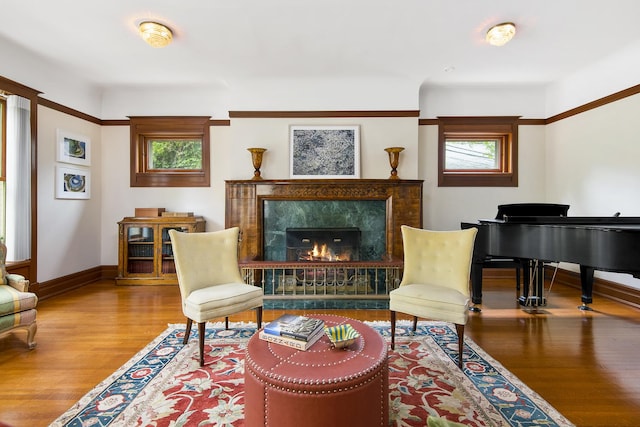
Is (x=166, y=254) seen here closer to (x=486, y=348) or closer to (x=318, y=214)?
(x=318, y=214)

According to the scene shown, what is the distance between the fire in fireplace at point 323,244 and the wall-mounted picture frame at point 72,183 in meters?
3.17

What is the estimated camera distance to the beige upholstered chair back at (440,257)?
2703 millimetres

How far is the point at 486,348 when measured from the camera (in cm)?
268

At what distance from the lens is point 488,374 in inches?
88.7

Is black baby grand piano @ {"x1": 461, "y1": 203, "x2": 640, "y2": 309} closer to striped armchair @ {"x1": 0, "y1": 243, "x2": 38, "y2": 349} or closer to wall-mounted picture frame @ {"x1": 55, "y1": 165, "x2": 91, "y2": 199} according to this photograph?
striped armchair @ {"x1": 0, "y1": 243, "x2": 38, "y2": 349}

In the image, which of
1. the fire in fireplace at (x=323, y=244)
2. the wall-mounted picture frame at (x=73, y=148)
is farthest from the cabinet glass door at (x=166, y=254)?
the fire in fireplace at (x=323, y=244)

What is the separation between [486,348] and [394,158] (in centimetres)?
272

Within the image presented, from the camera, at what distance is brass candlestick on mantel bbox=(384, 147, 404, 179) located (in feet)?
14.7

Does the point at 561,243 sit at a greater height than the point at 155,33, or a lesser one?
lesser

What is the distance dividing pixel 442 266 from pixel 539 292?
1716mm

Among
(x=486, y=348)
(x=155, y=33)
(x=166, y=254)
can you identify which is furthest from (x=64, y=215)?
(x=486, y=348)

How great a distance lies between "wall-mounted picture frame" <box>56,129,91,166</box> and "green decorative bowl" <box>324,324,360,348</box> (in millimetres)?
4680

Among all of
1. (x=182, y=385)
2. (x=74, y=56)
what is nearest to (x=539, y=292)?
(x=182, y=385)

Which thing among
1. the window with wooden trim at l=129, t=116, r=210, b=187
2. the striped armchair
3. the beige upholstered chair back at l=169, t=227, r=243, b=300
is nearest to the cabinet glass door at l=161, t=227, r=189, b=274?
the window with wooden trim at l=129, t=116, r=210, b=187
